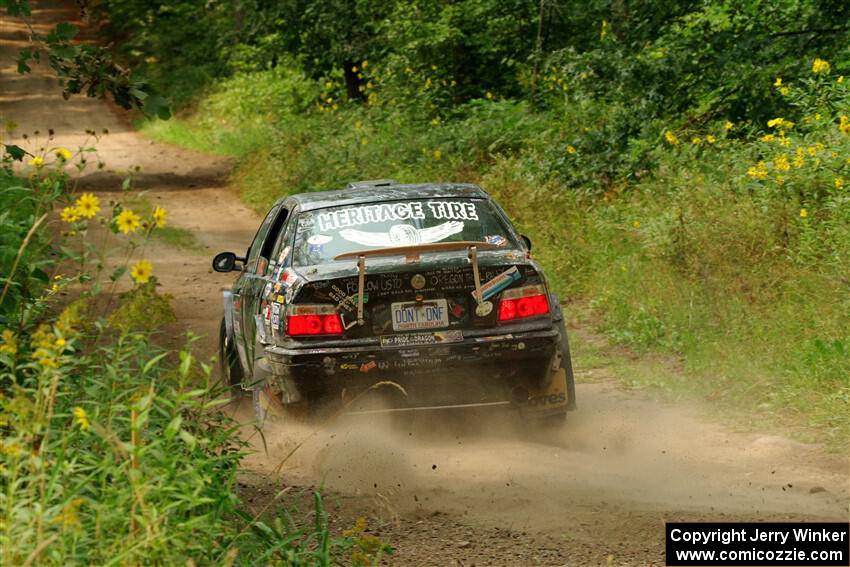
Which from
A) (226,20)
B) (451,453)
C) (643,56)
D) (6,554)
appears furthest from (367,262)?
(226,20)

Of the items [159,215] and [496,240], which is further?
[496,240]

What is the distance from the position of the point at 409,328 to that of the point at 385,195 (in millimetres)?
1397

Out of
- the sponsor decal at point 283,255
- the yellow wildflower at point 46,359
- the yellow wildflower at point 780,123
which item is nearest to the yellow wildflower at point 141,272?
the yellow wildflower at point 46,359

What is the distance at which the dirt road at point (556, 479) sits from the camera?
20.5 ft

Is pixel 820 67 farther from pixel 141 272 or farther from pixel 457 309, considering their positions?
pixel 141 272

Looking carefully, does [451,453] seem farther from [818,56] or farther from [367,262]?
[818,56]

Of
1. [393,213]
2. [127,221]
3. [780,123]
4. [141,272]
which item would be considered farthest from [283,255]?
[780,123]

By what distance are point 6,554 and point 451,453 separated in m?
4.01

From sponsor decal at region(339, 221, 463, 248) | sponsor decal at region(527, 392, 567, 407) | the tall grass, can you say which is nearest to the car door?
sponsor decal at region(339, 221, 463, 248)

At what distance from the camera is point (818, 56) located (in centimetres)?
1355

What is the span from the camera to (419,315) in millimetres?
7887

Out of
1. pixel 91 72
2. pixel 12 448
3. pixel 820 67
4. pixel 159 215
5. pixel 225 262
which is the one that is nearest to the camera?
pixel 12 448

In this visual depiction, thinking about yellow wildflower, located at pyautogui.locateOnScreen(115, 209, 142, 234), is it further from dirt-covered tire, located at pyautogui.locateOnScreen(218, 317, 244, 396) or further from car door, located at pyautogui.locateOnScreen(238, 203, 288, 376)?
dirt-covered tire, located at pyautogui.locateOnScreen(218, 317, 244, 396)

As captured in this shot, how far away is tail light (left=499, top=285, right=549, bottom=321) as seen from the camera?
26.2 feet
